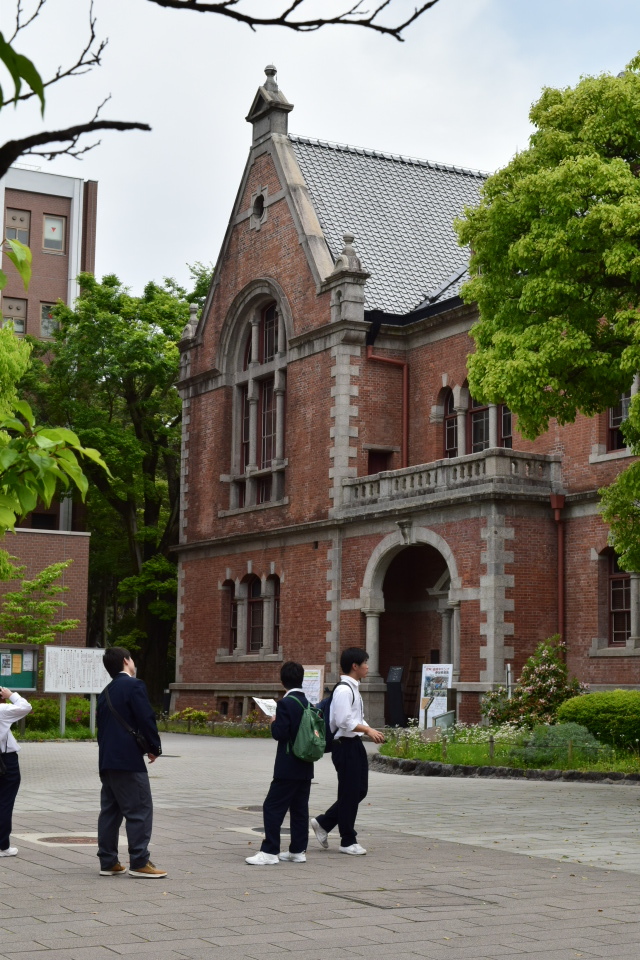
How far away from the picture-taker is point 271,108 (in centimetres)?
3697

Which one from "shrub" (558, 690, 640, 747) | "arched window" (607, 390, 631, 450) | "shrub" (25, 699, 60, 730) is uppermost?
"arched window" (607, 390, 631, 450)

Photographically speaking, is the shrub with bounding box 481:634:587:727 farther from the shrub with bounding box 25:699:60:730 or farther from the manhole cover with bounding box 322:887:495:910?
the manhole cover with bounding box 322:887:495:910

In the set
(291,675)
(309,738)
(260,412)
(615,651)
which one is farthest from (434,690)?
(309,738)

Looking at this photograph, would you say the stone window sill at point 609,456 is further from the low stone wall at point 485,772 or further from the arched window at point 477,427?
the low stone wall at point 485,772

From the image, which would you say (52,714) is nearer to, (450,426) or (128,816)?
(450,426)

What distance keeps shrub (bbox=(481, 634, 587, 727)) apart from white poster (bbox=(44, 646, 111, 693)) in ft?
27.0

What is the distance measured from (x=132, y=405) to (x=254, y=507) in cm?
998

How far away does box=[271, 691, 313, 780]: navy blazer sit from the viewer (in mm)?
10898

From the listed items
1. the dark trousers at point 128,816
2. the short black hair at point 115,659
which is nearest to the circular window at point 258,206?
the short black hair at point 115,659

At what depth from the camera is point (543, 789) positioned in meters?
17.7

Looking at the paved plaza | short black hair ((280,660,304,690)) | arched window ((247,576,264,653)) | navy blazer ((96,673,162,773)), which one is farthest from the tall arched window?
navy blazer ((96,673,162,773))

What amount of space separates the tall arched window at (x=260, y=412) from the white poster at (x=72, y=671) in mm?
7834

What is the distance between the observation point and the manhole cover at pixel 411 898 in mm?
9008

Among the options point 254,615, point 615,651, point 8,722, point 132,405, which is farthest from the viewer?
point 132,405
